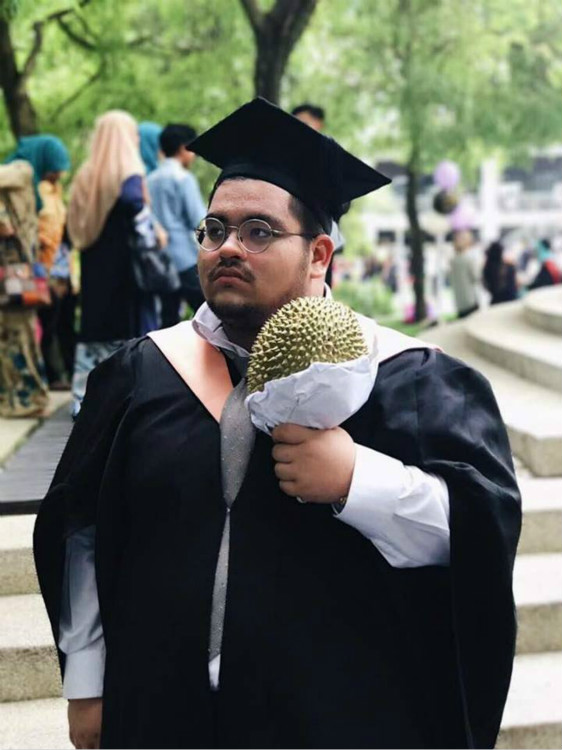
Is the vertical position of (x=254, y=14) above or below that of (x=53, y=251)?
above

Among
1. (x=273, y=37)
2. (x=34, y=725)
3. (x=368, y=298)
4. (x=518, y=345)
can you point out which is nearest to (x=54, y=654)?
(x=34, y=725)

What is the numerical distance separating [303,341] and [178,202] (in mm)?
5571

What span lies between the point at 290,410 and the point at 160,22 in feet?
53.9

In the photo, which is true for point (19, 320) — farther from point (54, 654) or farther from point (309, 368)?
point (309, 368)

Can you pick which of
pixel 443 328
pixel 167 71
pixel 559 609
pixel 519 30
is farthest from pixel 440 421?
pixel 519 30

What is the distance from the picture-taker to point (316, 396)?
6.90 feet

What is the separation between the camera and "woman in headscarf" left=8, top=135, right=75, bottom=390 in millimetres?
8727

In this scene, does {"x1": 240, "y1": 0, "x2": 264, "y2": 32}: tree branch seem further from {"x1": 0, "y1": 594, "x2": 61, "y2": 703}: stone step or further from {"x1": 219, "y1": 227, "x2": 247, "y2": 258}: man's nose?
{"x1": 219, "y1": 227, "x2": 247, "y2": 258}: man's nose

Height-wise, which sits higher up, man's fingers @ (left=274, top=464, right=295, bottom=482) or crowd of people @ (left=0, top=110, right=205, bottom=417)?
man's fingers @ (left=274, top=464, right=295, bottom=482)

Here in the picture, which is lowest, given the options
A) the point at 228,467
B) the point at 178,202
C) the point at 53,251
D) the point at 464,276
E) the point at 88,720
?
the point at 464,276

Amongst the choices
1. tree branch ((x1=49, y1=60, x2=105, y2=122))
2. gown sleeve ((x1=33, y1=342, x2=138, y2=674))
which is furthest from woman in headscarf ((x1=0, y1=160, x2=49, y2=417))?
tree branch ((x1=49, y1=60, x2=105, y2=122))

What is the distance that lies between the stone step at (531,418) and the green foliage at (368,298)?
52.5 ft

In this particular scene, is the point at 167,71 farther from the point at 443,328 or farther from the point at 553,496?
the point at 553,496

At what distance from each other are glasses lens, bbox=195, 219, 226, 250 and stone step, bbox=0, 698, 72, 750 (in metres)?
2.23
